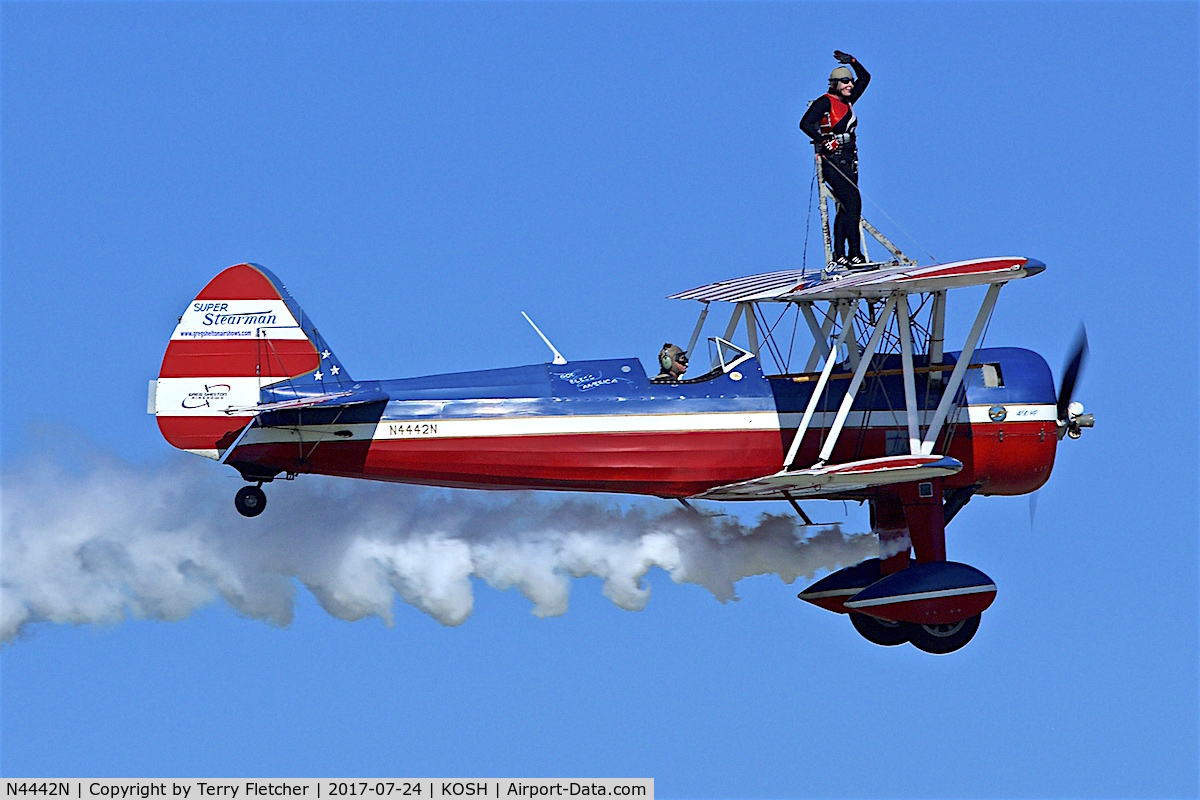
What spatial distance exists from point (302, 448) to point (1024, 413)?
283 inches

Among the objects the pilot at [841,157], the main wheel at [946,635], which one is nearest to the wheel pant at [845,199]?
the pilot at [841,157]

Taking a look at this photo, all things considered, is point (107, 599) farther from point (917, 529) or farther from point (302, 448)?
point (917, 529)

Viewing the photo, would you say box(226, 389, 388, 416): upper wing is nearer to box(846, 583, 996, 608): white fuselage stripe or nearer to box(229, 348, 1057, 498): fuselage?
box(229, 348, 1057, 498): fuselage

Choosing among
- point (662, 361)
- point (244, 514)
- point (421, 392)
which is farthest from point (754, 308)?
point (244, 514)

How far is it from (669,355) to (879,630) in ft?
12.5

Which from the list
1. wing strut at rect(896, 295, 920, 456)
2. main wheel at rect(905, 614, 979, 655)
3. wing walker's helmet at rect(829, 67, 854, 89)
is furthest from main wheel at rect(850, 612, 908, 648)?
wing walker's helmet at rect(829, 67, 854, 89)

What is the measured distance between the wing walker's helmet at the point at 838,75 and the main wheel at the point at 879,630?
551cm

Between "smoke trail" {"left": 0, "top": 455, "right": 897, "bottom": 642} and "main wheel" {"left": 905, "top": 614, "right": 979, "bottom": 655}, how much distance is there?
1.06 m

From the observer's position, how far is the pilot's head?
26.6m

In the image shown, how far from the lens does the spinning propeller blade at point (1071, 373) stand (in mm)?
26750

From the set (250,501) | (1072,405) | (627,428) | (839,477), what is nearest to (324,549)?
(250,501)

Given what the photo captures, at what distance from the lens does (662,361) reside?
26.6 m

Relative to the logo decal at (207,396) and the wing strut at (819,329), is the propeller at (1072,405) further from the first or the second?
the logo decal at (207,396)

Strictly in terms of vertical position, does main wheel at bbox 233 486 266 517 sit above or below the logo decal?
below
